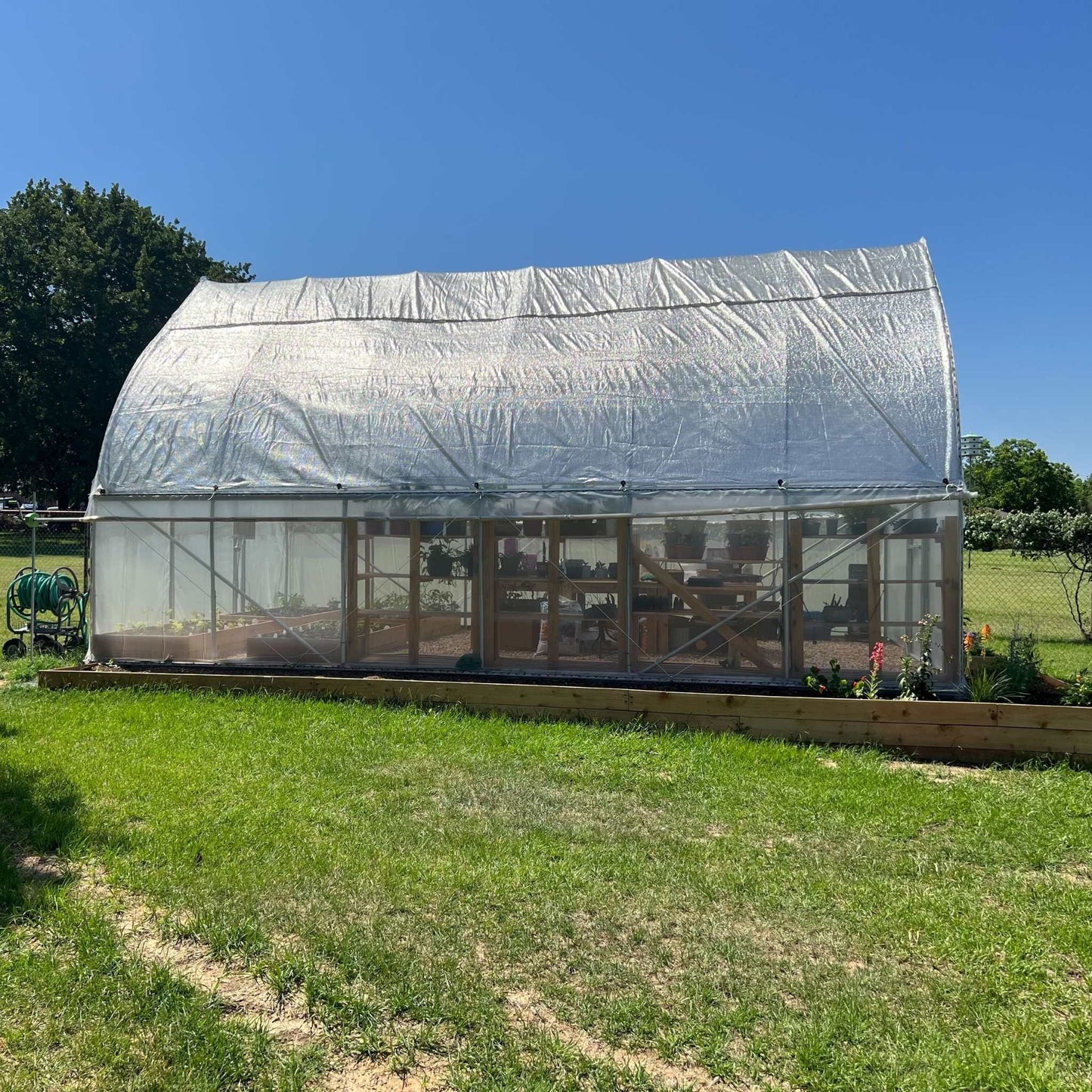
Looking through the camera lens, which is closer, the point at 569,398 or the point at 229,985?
the point at 229,985

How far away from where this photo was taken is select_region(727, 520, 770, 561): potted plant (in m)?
9.38

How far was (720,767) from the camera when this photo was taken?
6.84 meters

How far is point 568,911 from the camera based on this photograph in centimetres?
439

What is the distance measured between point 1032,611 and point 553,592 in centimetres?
1310

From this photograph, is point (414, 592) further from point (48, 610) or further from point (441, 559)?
point (48, 610)

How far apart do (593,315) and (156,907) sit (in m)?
8.77

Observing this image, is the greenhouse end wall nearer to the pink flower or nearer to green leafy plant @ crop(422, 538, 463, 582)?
green leafy plant @ crop(422, 538, 463, 582)

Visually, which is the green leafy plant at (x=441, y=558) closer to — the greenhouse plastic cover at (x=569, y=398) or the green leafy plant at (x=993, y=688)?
the greenhouse plastic cover at (x=569, y=398)

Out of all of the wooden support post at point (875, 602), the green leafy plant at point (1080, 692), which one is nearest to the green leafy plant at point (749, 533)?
the wooden support post at point (875, 602)

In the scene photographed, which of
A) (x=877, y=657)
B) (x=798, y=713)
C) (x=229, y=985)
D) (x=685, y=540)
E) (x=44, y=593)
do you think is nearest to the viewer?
(x=229, y=985)

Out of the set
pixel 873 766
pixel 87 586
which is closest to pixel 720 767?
pixel 873 766

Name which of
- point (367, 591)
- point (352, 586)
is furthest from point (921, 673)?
point (352, 586)

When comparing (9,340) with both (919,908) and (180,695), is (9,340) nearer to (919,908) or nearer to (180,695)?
(180,695)

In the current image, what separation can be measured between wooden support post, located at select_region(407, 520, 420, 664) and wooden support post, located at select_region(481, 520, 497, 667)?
0.84 meters
